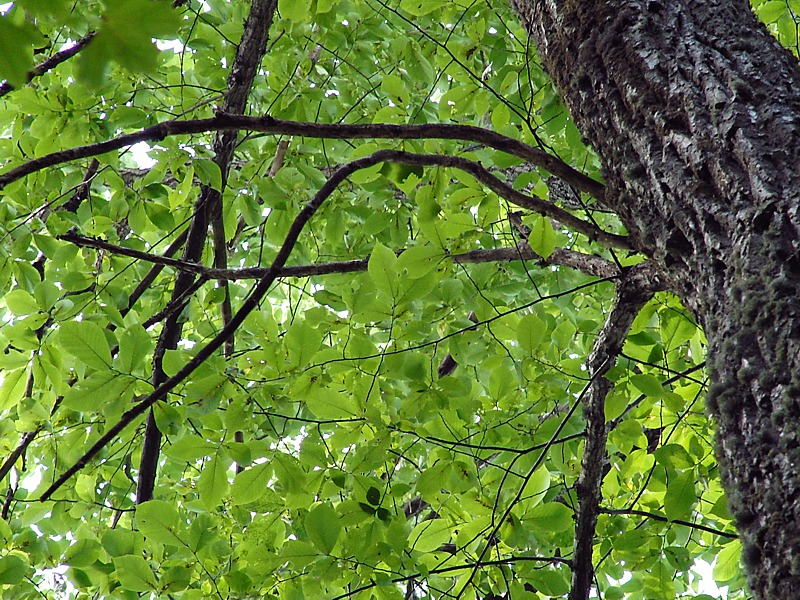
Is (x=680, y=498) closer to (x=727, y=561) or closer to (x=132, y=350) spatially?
(x=727, y=561)

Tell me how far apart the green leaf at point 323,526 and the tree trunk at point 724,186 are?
87 centimetres

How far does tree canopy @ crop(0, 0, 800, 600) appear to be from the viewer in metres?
1.30

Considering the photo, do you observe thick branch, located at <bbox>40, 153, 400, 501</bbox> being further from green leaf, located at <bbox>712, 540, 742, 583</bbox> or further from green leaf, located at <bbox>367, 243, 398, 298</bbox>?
green leaf, located at <bbox>712, 540, 742, 583</bbox>

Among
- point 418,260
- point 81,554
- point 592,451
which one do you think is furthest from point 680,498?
point 81,554

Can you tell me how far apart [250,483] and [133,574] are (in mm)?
425

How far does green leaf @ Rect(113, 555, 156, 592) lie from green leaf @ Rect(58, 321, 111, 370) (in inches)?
20.0

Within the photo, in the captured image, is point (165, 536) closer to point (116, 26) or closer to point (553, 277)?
point (116, 26)

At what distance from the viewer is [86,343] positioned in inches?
50.8

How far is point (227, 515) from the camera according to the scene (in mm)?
2318

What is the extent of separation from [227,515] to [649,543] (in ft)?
4.69

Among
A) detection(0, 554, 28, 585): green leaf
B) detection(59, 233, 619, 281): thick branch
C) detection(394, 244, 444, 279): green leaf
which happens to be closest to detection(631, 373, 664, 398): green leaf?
detection(59, 233, 619, 281): thick branch

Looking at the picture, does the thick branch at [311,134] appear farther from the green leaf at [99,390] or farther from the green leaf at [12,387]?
the green leaf at [12,387]

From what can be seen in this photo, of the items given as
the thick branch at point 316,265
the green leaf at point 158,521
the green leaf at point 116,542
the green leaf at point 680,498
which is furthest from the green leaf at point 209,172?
the green leaf at point 680,498

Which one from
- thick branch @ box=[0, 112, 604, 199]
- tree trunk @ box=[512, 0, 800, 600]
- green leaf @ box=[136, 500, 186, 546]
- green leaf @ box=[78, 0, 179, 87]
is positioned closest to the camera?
green leaf @ box=[78, 0, 179, 87]
